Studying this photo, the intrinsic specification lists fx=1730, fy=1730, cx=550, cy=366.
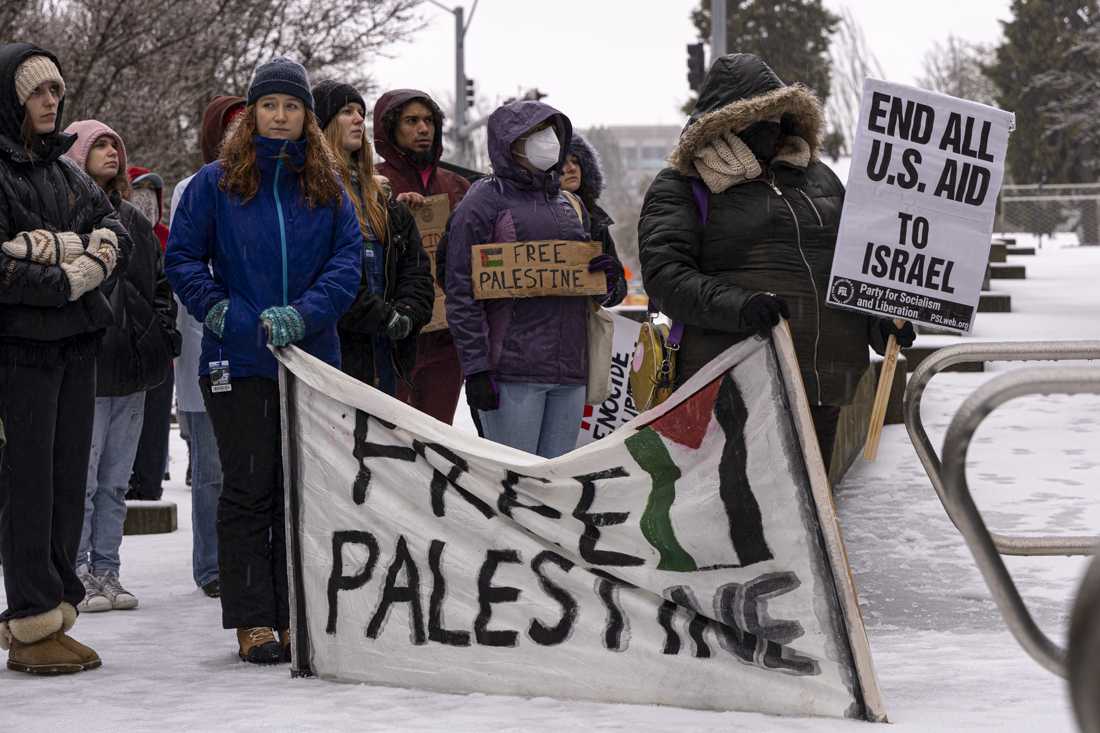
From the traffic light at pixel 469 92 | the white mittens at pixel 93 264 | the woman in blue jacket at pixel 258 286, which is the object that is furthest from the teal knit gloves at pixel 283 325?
the traffic light at pixel 469 92

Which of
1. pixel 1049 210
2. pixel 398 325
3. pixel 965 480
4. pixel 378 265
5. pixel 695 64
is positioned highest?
pixel 695 64

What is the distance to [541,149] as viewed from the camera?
A: 596 cm

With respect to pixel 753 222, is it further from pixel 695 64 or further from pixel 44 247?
pixel 695 64

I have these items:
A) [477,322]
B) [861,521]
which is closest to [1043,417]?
[861,521]

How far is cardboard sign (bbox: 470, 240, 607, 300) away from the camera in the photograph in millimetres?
5887

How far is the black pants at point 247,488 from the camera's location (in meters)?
5.33

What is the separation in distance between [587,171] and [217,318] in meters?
2.41

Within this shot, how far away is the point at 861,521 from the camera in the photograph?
8219 millimetres

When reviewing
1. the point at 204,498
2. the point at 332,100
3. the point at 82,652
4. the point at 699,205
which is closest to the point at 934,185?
the point at 699,205

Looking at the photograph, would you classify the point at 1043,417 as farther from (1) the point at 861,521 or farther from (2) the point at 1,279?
(2) the point at 1,279

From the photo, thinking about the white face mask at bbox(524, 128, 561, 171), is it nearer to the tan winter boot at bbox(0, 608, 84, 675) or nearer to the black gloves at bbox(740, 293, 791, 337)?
the black gloves at bbox(740, 293, 791, 337)

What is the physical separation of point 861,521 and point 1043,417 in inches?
155

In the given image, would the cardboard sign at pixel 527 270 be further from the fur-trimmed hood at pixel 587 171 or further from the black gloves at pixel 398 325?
the fur-trimmed hood at pixel 587 171

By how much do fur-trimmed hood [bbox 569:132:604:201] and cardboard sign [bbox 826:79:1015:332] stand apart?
85.1 inches
